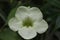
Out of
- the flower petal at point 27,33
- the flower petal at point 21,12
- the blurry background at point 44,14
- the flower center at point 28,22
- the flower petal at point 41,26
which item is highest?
the flower petal at point 21,12

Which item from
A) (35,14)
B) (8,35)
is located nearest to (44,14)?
(35,14)

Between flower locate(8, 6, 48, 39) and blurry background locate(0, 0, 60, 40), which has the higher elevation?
flower locate(8, 6, 48, 39)

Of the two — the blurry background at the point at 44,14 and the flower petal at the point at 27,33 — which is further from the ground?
the flower petal at the point at 27,33

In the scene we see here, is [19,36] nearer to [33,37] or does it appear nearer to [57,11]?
[33,37]

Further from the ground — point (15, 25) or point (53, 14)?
point (15, 25)

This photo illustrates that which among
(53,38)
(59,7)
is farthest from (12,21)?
(53,38)
